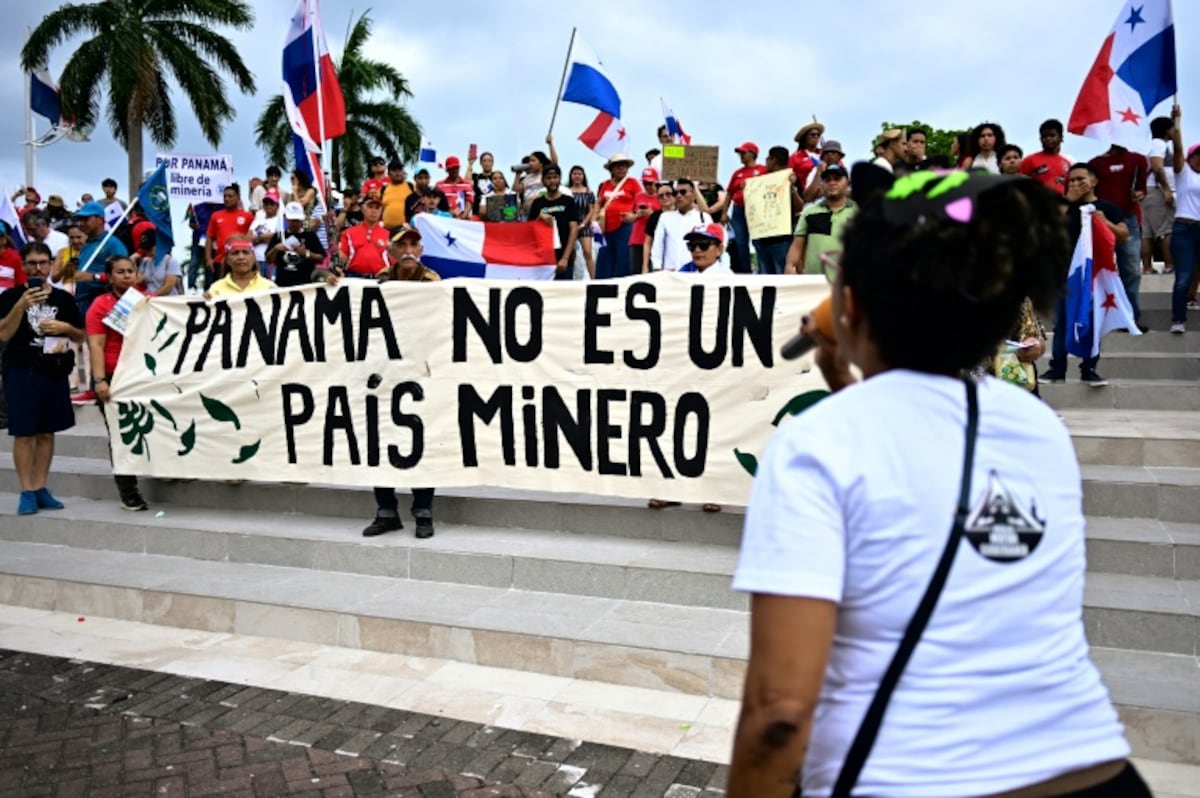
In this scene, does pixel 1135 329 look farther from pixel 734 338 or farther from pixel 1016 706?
pixel 1016 706

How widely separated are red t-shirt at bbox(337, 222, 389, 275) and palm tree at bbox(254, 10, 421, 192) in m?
25.1

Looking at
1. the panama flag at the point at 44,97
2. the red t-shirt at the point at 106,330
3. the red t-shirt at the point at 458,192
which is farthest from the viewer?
the panama flag at the point at 44,97

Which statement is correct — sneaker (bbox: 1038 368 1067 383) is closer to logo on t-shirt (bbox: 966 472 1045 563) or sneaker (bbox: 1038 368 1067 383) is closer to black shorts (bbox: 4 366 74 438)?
logo on t-shirt (bbox: 966 472 1045 563)

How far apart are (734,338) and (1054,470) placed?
4.70 meters

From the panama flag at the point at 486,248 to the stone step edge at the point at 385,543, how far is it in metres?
3.38

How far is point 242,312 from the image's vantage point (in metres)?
7.62

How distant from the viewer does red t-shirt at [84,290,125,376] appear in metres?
8.15

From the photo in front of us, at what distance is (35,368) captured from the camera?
7.87 meters

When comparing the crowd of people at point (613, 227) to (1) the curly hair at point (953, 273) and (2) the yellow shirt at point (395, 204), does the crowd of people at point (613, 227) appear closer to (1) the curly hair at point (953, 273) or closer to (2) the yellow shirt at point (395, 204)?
(2) the yellow shirt at point (395, 204)

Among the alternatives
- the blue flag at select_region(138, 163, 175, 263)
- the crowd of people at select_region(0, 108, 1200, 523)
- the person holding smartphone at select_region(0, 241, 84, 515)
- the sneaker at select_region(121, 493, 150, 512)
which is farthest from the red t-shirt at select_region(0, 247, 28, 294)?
the sneaker at select_region(121, 493, 150, 512)

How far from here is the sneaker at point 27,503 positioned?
781 cm

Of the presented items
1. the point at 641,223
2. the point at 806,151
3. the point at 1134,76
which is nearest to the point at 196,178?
the point at 641,223

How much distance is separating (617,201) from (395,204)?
128 inches

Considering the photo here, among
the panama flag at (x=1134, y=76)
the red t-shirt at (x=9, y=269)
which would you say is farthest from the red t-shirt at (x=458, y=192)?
the panama flag at (x=1134, y=76)
